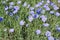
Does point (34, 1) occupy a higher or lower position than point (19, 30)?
higher

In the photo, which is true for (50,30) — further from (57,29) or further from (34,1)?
(34,1)

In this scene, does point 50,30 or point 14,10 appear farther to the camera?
point 14,10

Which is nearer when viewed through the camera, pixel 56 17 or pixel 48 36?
pixel 48 36

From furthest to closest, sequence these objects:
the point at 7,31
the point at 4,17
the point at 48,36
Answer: the point at 4,17 → the point at 7,31 → the point at 48,36

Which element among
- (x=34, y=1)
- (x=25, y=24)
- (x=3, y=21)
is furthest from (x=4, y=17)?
(x=34, y=1)

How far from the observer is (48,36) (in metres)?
2.82

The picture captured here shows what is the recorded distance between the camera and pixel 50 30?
3000 millimetres

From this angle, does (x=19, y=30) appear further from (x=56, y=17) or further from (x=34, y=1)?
(x=34, y=1)

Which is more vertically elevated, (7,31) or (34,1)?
(34,1)

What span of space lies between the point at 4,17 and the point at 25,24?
14.5 inches

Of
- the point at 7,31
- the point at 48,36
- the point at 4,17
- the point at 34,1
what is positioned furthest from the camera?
the point at 34,1

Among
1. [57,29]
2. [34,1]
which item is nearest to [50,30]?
[57,29]

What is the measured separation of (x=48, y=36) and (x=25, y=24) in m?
0.46

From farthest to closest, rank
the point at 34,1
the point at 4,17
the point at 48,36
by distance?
the point at 34,1 < the point at 4,17 < the point at 48,36
